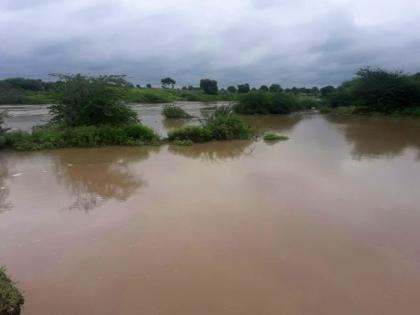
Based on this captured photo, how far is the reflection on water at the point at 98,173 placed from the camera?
8672mm

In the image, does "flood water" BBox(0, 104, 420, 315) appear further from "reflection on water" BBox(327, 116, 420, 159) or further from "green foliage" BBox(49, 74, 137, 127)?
"green foliage" BBox(49, 74, 137, 127)

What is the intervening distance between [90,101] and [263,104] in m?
20.5

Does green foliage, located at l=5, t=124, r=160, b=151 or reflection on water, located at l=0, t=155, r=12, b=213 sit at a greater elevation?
green foliage, located at l=5, t=124, r=160, b=151

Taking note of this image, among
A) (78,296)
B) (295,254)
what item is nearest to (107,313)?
(78,296)

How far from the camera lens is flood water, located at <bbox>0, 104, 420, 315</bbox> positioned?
15.0 ft

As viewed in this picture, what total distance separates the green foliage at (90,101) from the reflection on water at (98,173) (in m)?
2.42

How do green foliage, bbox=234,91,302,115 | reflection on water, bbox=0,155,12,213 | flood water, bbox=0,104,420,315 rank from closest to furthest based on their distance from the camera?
flood water, bbox=0,104,420,315
reflection on water, bbox=0,155,12,213
green foliage, bbox=234,91,302,115

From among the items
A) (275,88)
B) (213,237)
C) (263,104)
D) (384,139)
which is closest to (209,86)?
(275,88)

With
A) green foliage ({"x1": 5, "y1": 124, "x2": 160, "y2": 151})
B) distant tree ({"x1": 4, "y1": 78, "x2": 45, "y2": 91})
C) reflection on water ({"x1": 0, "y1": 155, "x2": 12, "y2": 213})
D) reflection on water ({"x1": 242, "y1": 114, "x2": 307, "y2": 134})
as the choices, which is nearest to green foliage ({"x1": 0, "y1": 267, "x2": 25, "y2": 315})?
reflection on water ({"x1": 0, "y1": 155, "x2": 12, "y2": 213})

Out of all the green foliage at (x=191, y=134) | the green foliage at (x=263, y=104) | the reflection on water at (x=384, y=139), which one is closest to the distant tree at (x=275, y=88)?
the green foliage at (x=263, y=104)

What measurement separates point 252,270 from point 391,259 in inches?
69.8

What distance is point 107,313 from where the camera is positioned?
4.31 m

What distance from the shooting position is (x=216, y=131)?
16766 millimetres

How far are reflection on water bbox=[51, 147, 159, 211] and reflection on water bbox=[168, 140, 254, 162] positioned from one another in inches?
38.8
